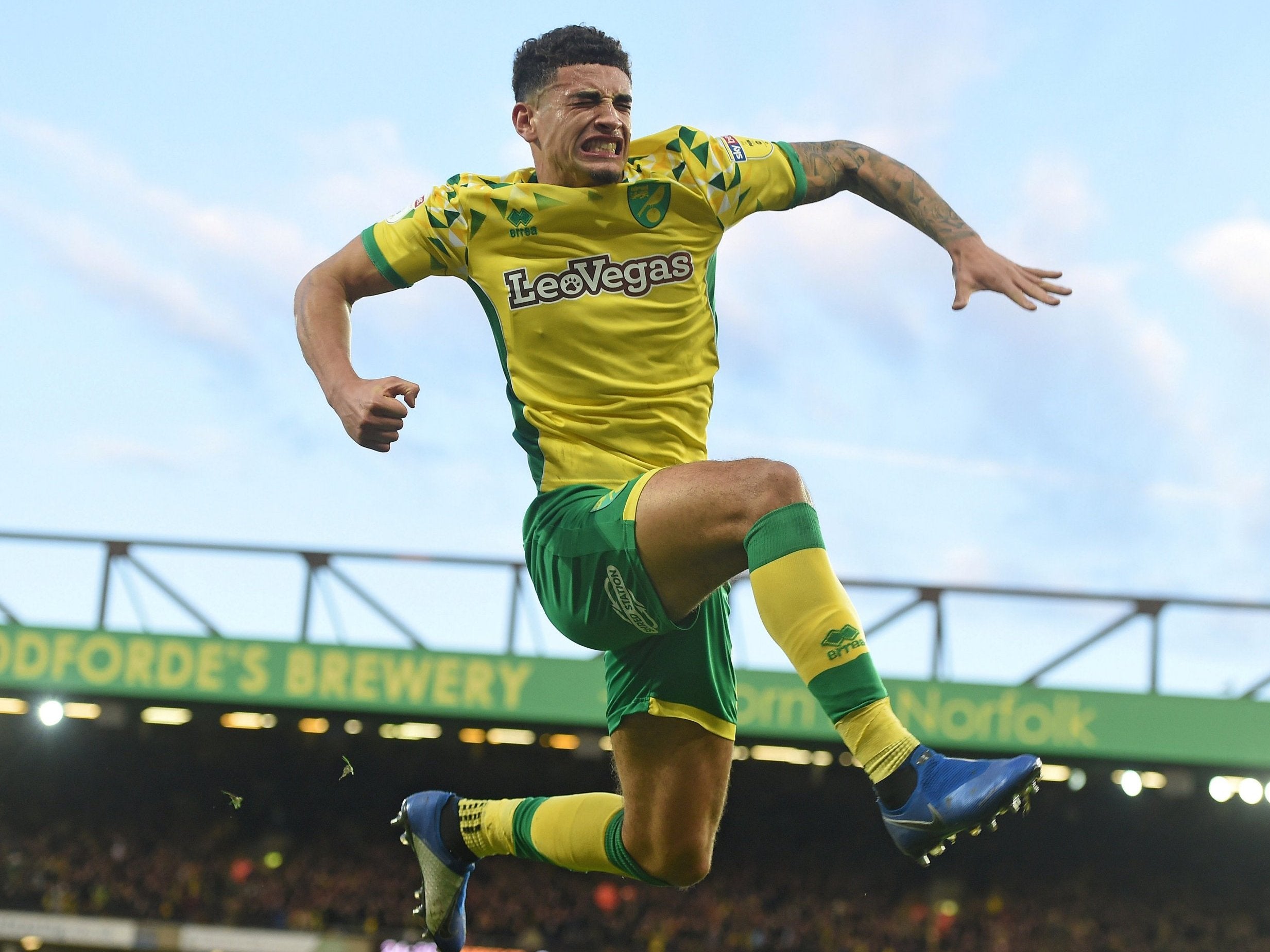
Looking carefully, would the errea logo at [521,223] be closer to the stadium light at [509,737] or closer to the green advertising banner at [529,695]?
the green advertising banner at [529,695]

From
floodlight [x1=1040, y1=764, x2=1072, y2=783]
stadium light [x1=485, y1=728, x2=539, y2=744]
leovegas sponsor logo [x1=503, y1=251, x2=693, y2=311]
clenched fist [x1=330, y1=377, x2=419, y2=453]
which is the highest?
stadium light [x1=485, y1=728, x2=539, y2=744]

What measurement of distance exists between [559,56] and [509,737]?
48.8ft

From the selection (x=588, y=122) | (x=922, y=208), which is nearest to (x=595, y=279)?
(x=588, y=122)

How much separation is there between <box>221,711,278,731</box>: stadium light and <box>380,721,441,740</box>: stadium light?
51.8 inches

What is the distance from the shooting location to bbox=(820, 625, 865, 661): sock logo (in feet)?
10.5

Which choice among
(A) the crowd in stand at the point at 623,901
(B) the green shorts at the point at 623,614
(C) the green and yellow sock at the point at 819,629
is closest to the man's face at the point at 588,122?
(B) the green shorts at the point at 623,614

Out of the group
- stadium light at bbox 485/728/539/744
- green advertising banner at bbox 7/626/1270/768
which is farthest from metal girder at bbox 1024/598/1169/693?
stadium light at bbox 485/728/539/744

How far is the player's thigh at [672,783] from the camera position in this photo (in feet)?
13.8

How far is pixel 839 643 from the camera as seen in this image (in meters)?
3.21

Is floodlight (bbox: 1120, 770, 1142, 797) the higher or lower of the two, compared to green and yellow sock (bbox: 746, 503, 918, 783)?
higher

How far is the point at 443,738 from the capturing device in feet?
62.0

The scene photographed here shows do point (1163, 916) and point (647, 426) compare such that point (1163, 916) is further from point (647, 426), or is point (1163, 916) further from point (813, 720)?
point (647, 426)

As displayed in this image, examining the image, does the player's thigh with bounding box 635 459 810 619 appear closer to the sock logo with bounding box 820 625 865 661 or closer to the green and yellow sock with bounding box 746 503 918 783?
the green and yellow sock with bounding box 746 503 918 783

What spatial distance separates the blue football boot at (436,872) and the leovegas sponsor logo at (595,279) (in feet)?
6.19
